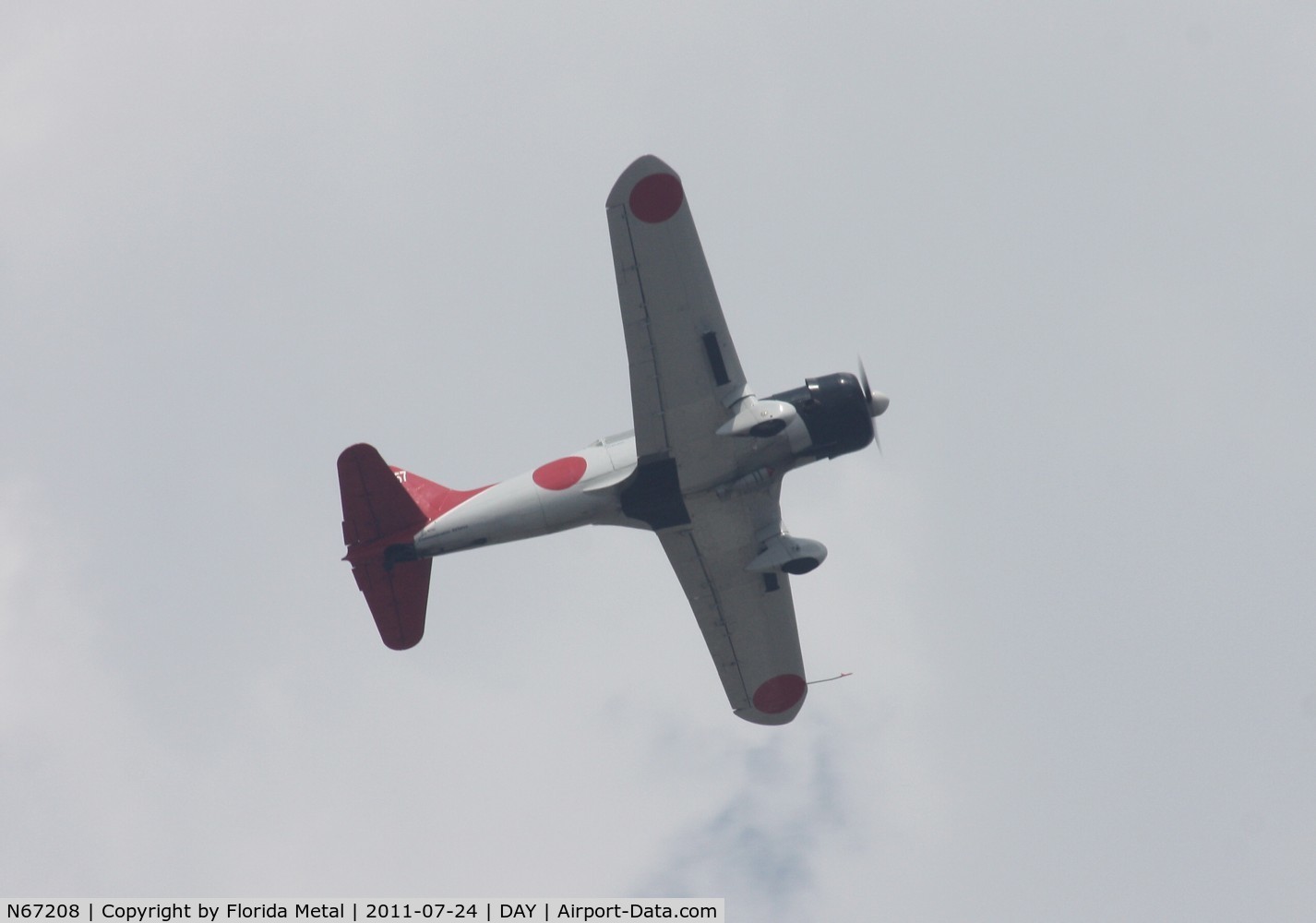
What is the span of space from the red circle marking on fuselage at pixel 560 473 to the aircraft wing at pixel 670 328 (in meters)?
1.20

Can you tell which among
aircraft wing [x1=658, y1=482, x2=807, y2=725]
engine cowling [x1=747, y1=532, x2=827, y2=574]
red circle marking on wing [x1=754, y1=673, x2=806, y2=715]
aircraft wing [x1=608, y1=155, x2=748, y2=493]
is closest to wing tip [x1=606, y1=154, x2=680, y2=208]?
aircraft wing [x1=608, y1=155, x2=748, y2=493]

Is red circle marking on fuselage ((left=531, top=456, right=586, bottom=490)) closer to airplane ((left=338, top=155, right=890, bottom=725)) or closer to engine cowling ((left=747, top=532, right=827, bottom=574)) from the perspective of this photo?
airplane ((left=338, top=155, right=890, bottom=725))

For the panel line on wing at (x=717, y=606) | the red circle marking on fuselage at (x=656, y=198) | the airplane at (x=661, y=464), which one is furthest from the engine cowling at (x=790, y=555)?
the red circle marking on fuselage at (x=656, y=198)

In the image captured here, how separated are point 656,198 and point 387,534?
8.02 meters

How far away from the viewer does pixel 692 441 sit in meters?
27.2

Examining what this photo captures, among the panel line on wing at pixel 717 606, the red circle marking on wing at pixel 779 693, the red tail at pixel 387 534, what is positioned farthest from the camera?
the red circle marking on wing at pixel 779 693

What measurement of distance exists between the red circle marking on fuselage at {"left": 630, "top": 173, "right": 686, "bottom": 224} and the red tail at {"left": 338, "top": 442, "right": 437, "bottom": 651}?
21.6 ft

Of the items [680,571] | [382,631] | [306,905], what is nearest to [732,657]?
[680,571]

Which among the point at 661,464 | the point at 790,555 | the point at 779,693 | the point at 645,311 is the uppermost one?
the point at 645,311

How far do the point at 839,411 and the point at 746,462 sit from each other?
6.53ft

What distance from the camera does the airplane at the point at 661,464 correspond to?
26.0 metres

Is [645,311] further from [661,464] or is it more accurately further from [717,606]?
[717,606]

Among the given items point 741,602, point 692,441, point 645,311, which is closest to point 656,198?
point 645,311

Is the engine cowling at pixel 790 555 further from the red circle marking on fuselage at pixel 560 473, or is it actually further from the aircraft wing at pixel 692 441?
the red circle marking on fuselage at pixel 560 473
